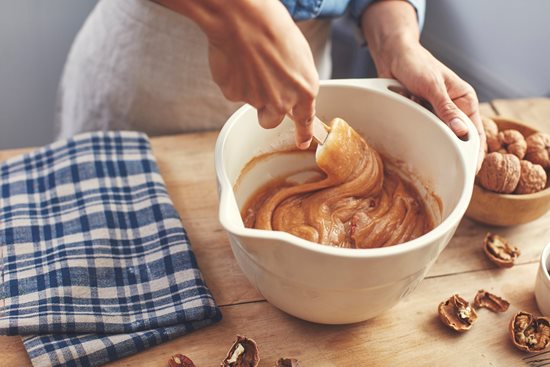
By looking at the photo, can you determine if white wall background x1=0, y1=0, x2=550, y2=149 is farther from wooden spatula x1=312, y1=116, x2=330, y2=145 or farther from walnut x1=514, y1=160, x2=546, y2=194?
wooden spatula x1=312, y1=116, x2=330, y2=145

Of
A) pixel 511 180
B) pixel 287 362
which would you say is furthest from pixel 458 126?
pixel 287 362

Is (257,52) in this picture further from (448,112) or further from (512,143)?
(512,143)

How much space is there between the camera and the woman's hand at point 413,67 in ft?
2.91

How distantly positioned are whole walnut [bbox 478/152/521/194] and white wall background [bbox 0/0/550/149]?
758 mm

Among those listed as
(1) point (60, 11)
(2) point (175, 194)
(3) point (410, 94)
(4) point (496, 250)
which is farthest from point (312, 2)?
(1) point (60, 11)

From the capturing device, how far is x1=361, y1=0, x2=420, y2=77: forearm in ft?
3.42

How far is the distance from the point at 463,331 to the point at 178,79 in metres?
0.77

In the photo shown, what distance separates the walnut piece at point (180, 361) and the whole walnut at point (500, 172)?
0.50 metres

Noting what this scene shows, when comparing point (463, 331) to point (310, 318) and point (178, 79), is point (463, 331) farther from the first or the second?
point (178, 79)

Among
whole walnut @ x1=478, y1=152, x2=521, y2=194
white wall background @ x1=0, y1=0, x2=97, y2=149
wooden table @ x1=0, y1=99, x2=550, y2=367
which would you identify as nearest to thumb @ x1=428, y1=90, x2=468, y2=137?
whole walnut @ x1=478, y1=152, x2=521, y2=194

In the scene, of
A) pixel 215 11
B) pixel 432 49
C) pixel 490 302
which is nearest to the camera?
pixel 215 11

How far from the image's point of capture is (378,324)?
33.0 inches

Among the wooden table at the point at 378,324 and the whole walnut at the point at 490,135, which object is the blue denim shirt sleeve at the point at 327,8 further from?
the wooden table at the point at 378,324

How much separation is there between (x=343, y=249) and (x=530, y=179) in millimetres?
419
